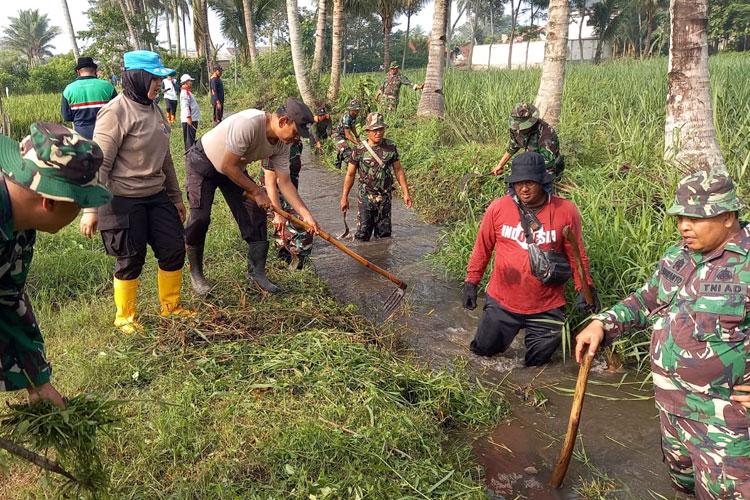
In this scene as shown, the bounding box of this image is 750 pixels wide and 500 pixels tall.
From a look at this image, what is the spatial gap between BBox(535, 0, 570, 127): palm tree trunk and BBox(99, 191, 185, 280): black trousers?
5177 mm

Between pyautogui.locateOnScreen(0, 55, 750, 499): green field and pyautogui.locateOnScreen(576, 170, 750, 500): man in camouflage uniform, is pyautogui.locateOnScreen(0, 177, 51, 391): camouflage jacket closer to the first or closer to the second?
pyautogui.locateOnScreen(0, 55, 750, 499): green field

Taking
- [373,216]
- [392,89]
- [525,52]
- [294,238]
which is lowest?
[373,216]

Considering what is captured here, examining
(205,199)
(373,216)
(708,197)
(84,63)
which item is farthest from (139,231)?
(84,63)

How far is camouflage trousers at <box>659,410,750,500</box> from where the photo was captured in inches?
86.0

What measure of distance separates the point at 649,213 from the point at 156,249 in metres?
4.07

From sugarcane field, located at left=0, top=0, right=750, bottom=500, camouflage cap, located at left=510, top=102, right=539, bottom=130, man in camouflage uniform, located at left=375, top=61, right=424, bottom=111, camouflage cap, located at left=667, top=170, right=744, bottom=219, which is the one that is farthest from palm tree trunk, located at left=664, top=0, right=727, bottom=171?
man in camouflage uniform, located at left=375, top=61, right=424, bottom=111

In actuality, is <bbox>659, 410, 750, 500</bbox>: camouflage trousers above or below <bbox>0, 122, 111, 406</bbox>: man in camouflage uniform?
below

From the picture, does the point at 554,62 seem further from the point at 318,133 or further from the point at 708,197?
the point at 708,197

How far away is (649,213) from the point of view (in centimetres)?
479

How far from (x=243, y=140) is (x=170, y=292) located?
48.5 inches

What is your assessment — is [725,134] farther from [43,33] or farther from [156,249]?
[43,33]

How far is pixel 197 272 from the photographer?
15.0 ft

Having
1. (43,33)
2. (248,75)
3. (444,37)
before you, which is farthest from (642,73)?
(43,33)

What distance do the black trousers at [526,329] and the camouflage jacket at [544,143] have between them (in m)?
2.21
